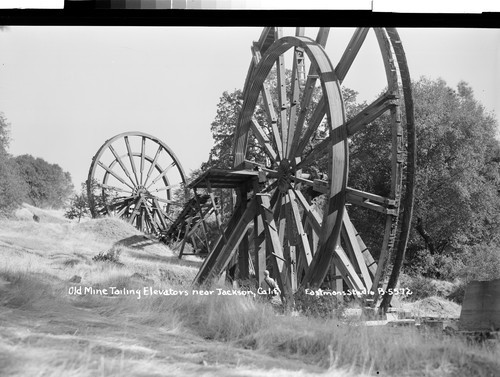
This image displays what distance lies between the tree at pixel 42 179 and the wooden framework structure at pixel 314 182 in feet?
6.96

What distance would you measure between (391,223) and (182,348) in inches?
96.8

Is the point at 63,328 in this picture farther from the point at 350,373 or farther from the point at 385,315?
the point at 385,315

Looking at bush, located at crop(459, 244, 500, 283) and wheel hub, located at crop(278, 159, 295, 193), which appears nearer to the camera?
wheel hub, located at crop(278, 159, 295, 193)

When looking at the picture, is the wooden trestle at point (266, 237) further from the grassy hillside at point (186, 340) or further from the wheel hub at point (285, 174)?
the grassy hillside at point (186, 340)

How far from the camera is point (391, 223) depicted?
20.5 feet

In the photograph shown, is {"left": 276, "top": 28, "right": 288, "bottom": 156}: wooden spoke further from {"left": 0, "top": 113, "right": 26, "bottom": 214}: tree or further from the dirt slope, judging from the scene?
{"left": 0, "top": 113, "right": 26, "bottom": 214}: tree

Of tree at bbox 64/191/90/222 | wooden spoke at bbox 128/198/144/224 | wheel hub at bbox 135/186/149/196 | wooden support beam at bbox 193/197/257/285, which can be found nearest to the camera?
wooden support beam at bbox 193/197/257/285

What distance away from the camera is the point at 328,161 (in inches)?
267

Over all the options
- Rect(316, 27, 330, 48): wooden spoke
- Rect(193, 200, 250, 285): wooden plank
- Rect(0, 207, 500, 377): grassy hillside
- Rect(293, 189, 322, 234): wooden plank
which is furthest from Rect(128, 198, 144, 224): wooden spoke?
Rect(316, 27, 330, 48): wooden spoke

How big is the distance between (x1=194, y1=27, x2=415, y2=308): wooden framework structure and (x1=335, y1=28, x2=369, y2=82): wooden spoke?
10 mm

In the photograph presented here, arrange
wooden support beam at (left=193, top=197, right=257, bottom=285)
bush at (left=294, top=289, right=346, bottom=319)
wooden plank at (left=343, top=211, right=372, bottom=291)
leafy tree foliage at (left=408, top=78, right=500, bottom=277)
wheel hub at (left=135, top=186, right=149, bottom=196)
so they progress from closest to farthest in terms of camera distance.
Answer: bush at (left=294, top=289, right=346, bottom=319) < wooden plank at (left=343, top=211, right=372, bottom=291) < wooden support beam at (left=193, top=197, right=257, bottom=285) < leafy tree foliage at (left=408, top=78, right=500, bottom=277) < wheel hub at (left=135, top=186, right=149, bottom=196)

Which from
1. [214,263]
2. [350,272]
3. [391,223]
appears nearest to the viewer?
[391,223]

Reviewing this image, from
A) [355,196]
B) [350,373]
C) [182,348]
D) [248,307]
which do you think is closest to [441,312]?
[355,196]

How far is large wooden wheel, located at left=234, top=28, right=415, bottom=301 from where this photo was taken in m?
6.19
